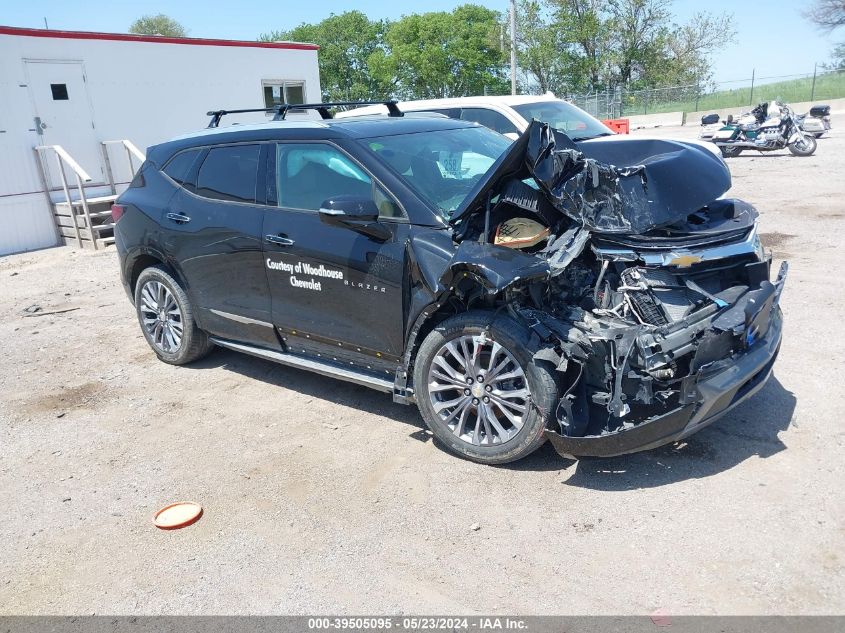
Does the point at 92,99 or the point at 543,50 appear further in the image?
the point at 543,50

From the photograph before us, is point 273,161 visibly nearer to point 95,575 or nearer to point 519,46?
point 95,575

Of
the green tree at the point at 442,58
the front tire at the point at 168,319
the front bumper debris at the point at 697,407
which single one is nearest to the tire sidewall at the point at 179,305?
the front tire at the point at 168,319

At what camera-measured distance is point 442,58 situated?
7012 cm

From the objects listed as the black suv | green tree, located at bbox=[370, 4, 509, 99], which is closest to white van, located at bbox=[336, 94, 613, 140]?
the black suv

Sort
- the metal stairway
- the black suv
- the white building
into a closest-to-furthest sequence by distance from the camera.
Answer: the black suv → the metal stairway → the white building

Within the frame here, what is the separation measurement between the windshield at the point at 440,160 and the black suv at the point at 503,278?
16 millimetres

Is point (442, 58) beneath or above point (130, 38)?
above

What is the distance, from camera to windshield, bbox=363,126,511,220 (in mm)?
4441

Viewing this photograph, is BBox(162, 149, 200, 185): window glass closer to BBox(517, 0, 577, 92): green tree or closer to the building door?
the building door

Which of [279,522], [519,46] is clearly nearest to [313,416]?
[279,522]

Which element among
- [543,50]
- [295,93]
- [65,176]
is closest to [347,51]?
[543,50]

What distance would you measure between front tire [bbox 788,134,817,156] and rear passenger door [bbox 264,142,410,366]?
15341mm

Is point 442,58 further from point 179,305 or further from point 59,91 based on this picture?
point 179,305

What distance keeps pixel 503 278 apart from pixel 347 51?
3158 inches
